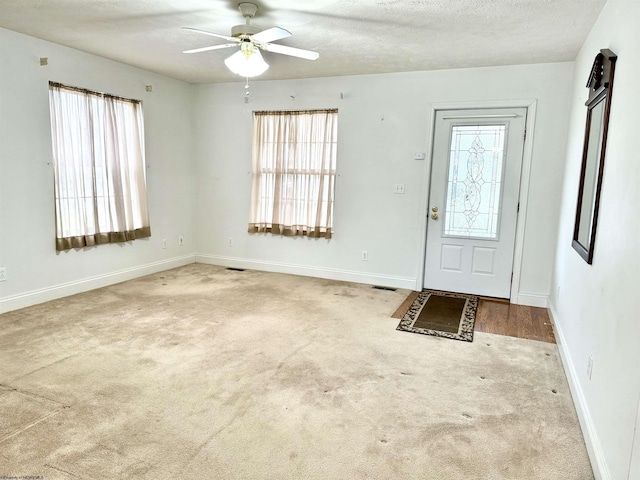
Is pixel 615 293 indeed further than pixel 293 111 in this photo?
No

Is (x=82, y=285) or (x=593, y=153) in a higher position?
(x=593, y=153)

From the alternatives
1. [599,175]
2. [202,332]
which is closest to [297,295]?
[202,332]

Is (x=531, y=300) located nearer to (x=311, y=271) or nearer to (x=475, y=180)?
(x=475, y=180)

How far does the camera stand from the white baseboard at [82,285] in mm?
4016

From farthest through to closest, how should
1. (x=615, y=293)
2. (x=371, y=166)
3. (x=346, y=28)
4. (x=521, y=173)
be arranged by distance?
(x=371, y=166)
(x=521, y=173)
(x=346, y=28)
(x=615, y=293)

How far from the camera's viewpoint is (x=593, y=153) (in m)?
2.84

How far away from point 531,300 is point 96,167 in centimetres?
495

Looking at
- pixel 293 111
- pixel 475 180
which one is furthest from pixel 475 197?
pixel 293 111

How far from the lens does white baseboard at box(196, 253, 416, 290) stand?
523 cm

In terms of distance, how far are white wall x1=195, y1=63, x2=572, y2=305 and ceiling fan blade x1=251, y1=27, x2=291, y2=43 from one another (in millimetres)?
2289

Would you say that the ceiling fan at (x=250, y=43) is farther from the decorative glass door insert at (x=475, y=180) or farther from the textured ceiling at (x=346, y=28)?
the decorative glass door insert at (x=475, y=180)

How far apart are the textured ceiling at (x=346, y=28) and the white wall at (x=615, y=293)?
59cm

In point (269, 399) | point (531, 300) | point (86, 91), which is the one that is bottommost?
point (269, 399)

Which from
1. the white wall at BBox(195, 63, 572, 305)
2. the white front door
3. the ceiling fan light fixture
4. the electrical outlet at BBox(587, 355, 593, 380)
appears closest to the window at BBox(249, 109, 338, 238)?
the white wall at BBox(195, 63, 572, 305)
